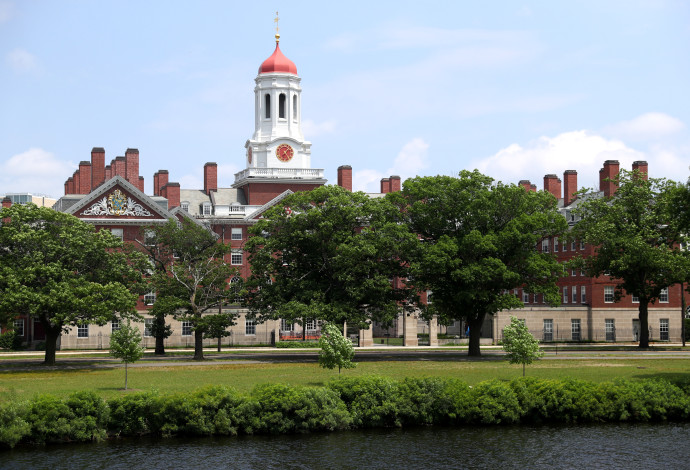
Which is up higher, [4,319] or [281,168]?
[281,168]

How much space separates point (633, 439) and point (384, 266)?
1097 inches

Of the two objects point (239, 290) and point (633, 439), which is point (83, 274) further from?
point (633, 439)

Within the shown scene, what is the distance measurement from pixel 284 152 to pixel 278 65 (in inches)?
387

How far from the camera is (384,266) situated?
5950 centimetres

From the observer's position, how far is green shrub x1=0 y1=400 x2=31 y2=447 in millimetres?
31391

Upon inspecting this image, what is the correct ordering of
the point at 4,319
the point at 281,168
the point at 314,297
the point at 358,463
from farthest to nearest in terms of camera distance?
the point at 281,168
the point at 314,297
the point at 4,319
the point at 358,463

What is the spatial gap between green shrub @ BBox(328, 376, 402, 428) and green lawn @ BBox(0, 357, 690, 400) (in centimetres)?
264

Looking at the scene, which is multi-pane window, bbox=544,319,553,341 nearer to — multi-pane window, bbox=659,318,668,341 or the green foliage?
multi-pane window, bbox=659,318,668,341

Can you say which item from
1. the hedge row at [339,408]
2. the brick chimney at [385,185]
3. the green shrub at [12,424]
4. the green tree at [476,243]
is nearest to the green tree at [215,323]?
the green tree at [476,243]

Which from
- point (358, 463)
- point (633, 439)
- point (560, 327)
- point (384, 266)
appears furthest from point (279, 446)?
point (560, 327)

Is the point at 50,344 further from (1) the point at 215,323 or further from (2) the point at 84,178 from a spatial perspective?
(2) the point at 84,178

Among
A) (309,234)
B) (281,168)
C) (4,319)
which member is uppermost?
(281,168)

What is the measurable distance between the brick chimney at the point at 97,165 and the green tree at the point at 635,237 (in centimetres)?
4286

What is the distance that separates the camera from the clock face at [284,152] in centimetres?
9844
